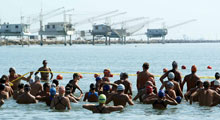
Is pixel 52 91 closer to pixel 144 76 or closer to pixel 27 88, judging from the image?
pixel 27 88

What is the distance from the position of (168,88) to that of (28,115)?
21.5ft

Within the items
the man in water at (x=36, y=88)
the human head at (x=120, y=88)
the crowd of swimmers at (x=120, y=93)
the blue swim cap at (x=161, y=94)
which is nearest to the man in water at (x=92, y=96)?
the crowd of swimmers at (x=120, y=93)

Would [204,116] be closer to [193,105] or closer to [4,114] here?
[193,105]

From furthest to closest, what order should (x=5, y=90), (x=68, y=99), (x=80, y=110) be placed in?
(x=5, y=90)
(x=80, y=110)
(x=68, y=99)

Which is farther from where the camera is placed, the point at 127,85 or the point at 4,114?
the point at 127,85

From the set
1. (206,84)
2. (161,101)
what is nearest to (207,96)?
(206,84)

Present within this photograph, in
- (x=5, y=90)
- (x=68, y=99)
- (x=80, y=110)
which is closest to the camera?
(x=68, y=99)

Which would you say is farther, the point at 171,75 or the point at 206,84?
the point at 171,75

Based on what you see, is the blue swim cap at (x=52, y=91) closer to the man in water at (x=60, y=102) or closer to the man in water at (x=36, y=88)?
the man in water at (x=60, y=102)

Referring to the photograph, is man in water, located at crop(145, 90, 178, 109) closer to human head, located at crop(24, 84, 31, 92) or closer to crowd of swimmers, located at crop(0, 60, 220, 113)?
crowd of swimmers, located at crop(0, 60, 220, 113)

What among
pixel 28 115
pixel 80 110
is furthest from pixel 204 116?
pixel 28 115

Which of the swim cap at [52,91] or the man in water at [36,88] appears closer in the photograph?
the swim cap at [52,91]

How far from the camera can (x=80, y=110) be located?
2506cm

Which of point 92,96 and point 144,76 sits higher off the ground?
point 144,76
